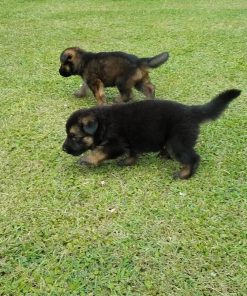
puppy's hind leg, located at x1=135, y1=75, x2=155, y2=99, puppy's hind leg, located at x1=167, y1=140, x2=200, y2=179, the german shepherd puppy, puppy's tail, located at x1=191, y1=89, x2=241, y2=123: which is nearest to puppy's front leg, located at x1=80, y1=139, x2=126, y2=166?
the german shepherd puppy

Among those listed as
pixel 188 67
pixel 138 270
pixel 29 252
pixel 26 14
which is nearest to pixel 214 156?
pixel 138 270

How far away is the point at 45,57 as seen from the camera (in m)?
8.45

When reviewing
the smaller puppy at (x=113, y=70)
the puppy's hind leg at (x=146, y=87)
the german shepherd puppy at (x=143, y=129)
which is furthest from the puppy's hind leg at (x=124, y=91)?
the german shepherd puppy at (x=143, y=129)

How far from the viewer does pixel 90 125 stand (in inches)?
175

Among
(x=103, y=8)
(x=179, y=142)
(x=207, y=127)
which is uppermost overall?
(x=179, y=142)

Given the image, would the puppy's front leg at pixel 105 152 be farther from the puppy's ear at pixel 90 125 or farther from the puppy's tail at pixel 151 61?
the puppy's tail at pixel 151 61

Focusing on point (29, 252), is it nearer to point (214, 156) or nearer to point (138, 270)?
point (138, 270)

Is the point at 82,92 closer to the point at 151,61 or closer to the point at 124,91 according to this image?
the point at 124,91

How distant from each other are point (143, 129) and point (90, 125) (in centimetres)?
58

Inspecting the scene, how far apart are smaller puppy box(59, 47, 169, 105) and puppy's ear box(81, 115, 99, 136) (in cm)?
177

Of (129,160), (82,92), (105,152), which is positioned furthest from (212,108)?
(82,92)

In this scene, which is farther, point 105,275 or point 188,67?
point 188,67

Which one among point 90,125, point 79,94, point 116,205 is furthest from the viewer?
point 79,94

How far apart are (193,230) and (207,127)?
86.0 inches
